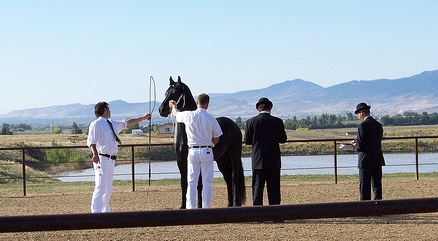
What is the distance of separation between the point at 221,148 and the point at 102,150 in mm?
2066

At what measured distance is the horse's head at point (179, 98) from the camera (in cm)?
1148

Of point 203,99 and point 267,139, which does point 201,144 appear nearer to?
point 203,99

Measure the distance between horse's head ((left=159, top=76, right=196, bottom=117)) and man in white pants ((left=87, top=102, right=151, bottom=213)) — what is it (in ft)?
3.75

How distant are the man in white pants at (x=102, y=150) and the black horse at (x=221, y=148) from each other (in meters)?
1.14

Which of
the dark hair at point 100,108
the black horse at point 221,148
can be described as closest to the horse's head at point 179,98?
the black horse at point 221,148

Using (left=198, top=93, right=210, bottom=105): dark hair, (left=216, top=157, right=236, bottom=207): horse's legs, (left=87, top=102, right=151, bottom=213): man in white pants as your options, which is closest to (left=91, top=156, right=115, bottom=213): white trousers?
(left=87, top=102, right=151, bottom=213): man in white pants

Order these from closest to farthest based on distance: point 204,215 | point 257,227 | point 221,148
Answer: point 204,215, point 257,227, point 221,148

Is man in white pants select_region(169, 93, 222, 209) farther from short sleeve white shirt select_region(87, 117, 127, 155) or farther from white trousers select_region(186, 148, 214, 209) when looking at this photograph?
short sleeve white shirt select_region(87, 117, 127, 155)

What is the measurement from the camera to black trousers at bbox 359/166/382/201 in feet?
36.8

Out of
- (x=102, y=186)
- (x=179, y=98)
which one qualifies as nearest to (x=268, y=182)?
(x=179, y=98)

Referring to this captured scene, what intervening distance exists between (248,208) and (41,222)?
102 cm

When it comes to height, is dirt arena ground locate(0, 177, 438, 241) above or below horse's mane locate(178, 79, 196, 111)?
below

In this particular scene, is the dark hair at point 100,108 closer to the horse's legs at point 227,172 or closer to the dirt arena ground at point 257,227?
the dirt arena ground at point 257,227

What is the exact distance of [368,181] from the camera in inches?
444
